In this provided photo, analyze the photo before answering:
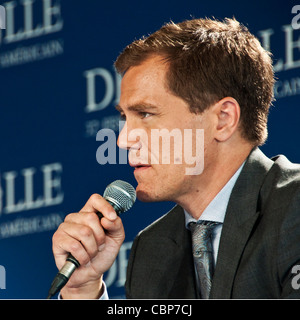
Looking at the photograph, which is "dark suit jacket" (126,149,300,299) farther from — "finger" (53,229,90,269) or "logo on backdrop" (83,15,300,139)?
"logo on backdrop" (83,15,300,139)

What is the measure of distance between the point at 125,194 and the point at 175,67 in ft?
1.30

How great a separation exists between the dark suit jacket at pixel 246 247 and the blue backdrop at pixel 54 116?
0.75m

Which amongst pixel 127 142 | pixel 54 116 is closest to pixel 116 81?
pixel 54 116

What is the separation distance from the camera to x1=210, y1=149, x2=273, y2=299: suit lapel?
1521 mm

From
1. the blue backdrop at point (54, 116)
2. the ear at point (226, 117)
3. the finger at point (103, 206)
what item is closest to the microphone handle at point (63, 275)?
the finger at point (103, 206)

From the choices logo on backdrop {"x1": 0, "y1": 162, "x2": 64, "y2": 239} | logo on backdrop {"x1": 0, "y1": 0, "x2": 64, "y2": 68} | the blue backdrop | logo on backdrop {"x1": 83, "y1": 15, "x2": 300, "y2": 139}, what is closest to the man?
logo on backdrop {"x1": 83, "y1": 15, "x2": 300, "y2": 139}

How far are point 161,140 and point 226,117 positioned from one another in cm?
19

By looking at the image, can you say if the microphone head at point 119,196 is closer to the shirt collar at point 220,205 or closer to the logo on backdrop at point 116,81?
the shirt collar at point 220,205

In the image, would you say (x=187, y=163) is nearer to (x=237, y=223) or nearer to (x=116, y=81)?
(x=237, y=223)

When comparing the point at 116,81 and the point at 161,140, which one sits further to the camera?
the point at 116,81

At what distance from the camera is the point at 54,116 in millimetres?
2850

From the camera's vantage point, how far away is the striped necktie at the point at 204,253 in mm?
1636

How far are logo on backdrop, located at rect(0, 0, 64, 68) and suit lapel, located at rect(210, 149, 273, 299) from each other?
1465 millimetres
